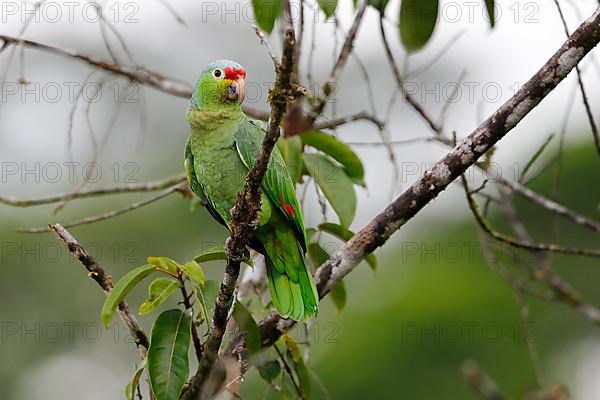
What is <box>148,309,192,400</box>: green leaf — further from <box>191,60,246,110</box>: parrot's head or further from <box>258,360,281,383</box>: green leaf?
<box>191,60,246,110</box>: parrot's head

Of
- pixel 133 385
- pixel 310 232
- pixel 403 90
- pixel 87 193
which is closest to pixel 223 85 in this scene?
pixel 310 232

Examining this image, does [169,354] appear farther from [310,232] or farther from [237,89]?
Result: [237,89]

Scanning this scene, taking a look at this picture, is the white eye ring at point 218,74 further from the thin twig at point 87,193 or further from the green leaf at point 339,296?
the green leaf at point 339,296

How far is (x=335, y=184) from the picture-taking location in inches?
155

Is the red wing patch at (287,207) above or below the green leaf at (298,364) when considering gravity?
above

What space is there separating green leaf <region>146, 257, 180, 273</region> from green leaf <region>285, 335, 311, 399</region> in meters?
0.73

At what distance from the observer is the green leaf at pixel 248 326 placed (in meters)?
3.33

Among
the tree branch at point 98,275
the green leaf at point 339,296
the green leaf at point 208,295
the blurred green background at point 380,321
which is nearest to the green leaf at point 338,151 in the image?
the green leaf at point 339,296

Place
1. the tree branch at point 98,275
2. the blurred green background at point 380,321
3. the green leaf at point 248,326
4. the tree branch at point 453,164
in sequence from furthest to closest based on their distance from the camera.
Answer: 1. the blurred green background at point 380,321
2. the green leaf at point 248,326
3. the tree branch at point 98,275
4. the tree branch at point 453,164

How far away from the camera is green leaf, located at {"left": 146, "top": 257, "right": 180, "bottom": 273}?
117 inches

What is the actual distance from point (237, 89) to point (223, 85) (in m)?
0.06

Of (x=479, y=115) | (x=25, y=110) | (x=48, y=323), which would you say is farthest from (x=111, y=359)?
(x=479, y=115)

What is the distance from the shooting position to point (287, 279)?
3771mm

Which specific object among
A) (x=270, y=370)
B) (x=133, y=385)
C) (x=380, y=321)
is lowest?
(x=380, y=321)
